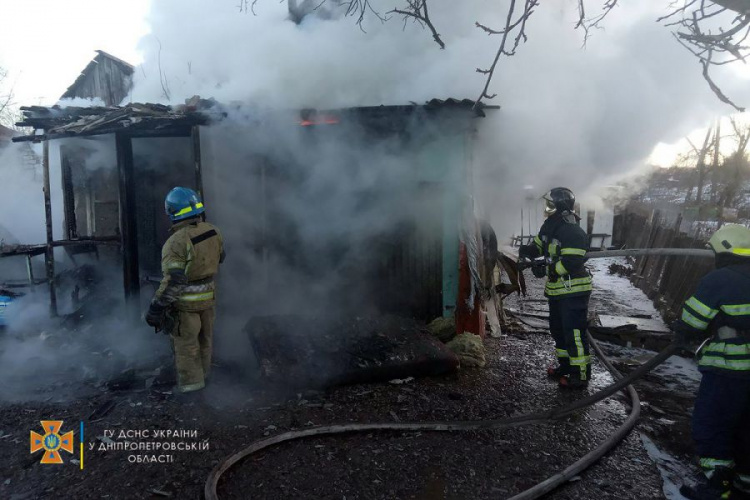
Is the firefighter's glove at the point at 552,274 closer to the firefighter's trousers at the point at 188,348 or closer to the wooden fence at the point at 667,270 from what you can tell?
the wooden fence at the point at 667,270

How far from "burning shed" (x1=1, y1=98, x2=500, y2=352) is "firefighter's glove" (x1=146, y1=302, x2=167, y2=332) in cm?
183

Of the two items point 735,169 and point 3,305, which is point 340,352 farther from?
point 735,169

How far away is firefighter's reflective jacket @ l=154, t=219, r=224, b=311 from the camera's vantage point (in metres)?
4.27

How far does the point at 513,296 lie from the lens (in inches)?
385

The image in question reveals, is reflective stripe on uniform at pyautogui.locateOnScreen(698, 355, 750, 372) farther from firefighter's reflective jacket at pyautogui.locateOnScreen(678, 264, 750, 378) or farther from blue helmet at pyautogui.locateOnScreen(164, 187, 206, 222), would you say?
blue helmet at pyautogui.locateOnScreen(164, 187, 206, 222)

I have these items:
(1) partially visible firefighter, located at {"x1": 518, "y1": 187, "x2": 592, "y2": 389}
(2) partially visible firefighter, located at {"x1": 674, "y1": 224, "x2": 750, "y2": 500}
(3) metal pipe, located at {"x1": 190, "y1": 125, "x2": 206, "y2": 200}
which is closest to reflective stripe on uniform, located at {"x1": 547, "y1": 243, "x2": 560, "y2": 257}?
(1) partially visible firefighter, located at {"x1": 518, "y1": 187, "x2": 592, "y2": 389}

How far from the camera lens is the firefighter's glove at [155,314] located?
419 centimetres

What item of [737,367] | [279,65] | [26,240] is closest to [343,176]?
[279,65]

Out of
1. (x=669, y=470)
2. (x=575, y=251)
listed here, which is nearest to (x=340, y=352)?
(x=575, y=251)

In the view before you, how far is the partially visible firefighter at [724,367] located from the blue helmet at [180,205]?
174 inches

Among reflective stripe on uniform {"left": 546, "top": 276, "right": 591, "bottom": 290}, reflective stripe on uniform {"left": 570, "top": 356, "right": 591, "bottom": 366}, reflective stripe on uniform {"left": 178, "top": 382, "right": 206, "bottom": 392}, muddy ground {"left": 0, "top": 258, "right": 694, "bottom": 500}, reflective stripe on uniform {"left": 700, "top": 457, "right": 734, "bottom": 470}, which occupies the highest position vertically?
reflective stripe on uniform {"left": 546, "top": 276, "right": 591, "bottom": 290}

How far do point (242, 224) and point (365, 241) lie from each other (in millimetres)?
1763

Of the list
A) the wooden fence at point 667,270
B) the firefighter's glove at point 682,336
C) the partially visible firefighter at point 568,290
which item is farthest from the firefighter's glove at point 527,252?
the wooden fence at point 667,270

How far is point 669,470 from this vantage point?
3461 mm
